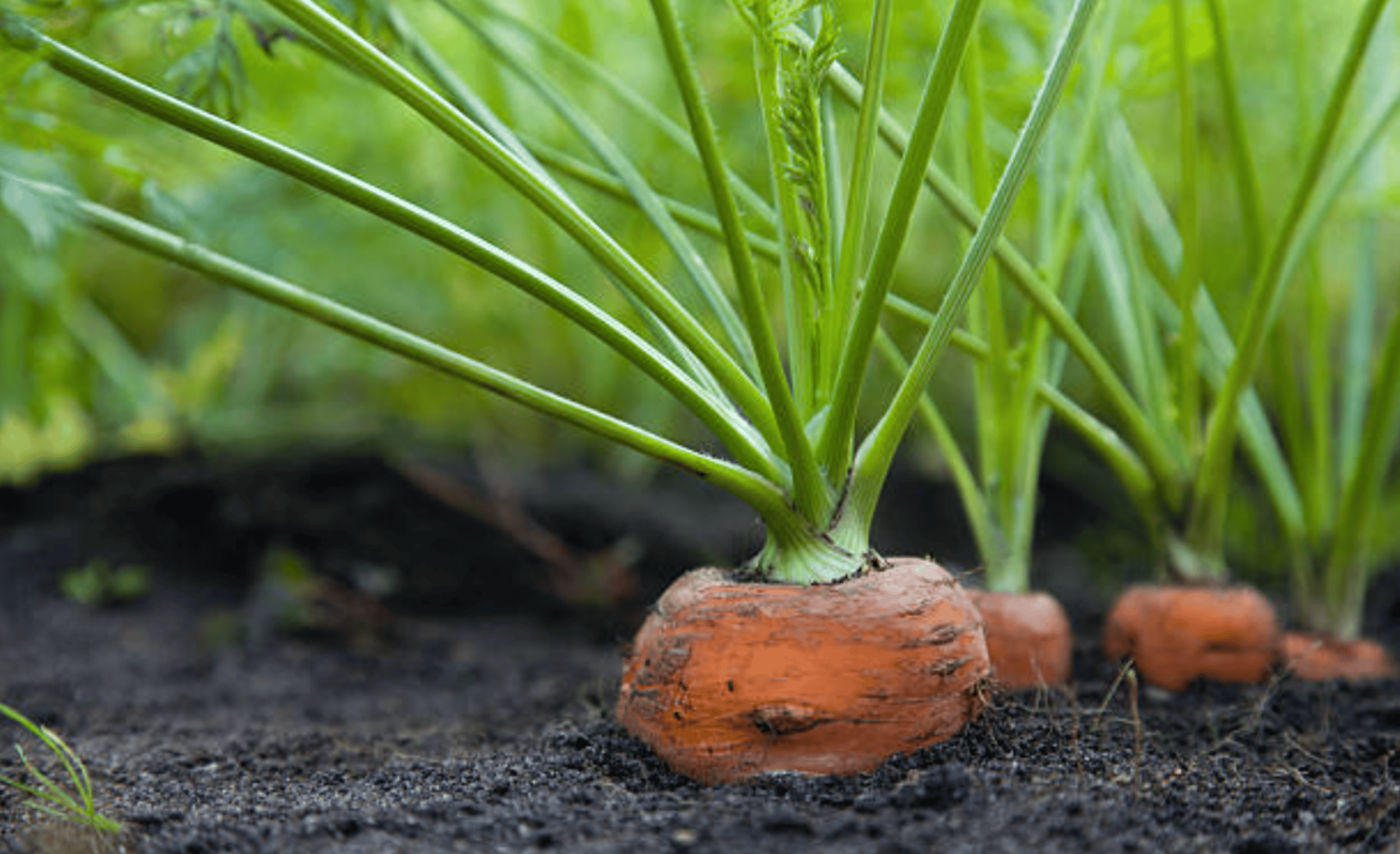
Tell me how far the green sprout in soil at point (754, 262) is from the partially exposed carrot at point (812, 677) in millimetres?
54

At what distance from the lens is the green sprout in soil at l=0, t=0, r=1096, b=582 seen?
0.76 metres

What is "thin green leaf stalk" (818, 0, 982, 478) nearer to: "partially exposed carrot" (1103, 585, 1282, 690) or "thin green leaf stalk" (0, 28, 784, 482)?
"thin green leaf stalk" (0, 28, 784, 482)

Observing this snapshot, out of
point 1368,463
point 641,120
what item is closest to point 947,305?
point 1368,463

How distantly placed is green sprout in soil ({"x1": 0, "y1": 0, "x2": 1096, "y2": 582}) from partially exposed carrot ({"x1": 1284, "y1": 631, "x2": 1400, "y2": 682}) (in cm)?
72

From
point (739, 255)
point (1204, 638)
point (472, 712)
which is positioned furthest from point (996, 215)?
point (472, 712)

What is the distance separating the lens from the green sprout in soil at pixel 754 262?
2.49 ft

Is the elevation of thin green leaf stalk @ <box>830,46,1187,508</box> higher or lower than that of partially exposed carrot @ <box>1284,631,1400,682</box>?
higher

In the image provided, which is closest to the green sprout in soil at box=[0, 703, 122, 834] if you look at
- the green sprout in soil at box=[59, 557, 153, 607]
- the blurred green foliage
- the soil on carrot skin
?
the soil on carrot skin

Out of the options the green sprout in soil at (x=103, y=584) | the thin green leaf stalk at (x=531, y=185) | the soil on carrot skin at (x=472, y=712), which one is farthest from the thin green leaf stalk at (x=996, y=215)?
the green sprout in soil at (x=103, y=584)

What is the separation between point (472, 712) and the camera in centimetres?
137

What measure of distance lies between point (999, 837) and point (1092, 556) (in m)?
1.65

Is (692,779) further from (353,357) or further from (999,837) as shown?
(353,357)

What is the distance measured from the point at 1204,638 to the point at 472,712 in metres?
0.89

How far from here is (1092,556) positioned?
86.7 inches
